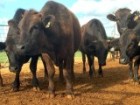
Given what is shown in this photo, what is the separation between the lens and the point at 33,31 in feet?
29.4

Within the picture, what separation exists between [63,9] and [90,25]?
428 centimetres

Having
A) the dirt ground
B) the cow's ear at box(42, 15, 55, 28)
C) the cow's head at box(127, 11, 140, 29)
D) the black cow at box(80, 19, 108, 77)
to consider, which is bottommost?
the dirt ground

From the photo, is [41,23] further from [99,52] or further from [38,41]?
[99,52]

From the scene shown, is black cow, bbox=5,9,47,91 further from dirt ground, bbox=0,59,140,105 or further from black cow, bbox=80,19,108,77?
black cow, bbox=80,19,108,77

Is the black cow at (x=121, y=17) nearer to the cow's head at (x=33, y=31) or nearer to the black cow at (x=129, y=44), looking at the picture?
the black cow at (x=129, y=44)

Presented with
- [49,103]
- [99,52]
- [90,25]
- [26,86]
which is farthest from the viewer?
[90,25]

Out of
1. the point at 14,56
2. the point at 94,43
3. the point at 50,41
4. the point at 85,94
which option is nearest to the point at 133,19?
the point at 94,43

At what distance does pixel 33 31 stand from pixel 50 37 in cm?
63

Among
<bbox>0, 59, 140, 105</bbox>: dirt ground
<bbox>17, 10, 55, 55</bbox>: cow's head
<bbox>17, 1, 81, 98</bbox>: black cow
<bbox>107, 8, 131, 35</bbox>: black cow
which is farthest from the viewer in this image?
<bbox>107, 8, 131, 35</bbox>: black cow

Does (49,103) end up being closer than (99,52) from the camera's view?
Yes

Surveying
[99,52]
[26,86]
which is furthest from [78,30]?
[26,86]

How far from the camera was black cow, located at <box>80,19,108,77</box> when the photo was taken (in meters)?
13.2

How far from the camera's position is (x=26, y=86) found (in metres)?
11.4

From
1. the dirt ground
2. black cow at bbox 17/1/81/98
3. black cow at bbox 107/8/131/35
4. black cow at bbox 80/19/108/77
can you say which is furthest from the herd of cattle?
black cow at bbox 80/19/108/77
